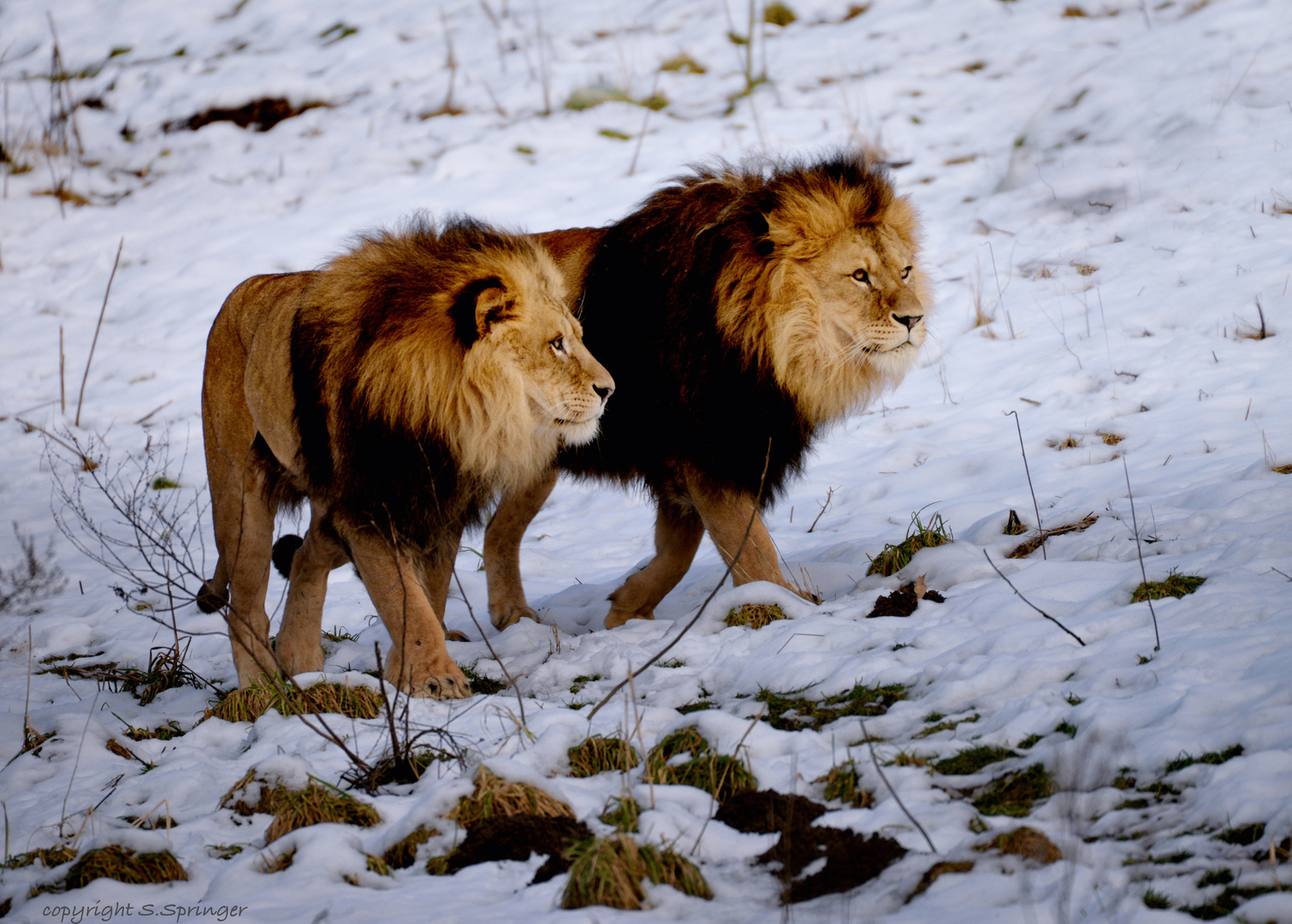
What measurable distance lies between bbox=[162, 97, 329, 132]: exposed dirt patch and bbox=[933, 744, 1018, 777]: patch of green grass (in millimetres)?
11646

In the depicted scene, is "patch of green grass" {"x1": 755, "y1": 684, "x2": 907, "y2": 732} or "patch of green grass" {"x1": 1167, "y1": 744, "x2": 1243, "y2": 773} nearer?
"patch of green grass" {"x1": 1167, "y1": 744, "x2": 1243, "y2": 773}

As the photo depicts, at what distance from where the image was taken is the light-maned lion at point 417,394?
12.2ft

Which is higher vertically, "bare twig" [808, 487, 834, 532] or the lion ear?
the lion ear

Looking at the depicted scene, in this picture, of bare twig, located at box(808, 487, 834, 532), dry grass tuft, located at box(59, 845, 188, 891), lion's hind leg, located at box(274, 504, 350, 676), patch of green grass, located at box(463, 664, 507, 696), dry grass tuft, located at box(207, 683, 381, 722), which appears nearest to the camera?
dry grass tuft, located at box(59, 845, 188, 891)

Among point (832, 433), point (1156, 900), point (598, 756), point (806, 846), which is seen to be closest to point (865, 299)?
point (832, 433)

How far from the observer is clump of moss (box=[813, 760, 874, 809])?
Answer: 232cm

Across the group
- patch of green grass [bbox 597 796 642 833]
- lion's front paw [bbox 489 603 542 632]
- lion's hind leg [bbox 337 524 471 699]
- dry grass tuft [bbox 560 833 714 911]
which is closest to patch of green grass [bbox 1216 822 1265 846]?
dry grass tuft [bbox 560 833 714 911]

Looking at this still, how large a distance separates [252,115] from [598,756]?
37.1ft

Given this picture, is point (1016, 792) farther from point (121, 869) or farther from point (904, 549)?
point (904, 549)

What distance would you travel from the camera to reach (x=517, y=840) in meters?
2.30

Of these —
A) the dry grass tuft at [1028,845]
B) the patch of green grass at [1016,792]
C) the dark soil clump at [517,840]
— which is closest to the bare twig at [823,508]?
the patch of green grass at [1016,792]

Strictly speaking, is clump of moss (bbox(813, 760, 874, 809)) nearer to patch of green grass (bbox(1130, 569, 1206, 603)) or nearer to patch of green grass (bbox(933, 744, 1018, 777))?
patch of green grass (bbox(933, 744, 1018, 777))

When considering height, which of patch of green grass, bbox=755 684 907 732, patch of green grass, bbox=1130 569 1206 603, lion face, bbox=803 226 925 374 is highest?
lion face, bbox=803 226 925 374

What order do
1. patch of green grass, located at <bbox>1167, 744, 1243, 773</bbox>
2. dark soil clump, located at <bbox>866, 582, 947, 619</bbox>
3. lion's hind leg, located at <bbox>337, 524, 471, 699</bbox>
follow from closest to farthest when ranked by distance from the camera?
patch of green grass, located at <bbox>1167, 744, 1243, 773</bbox> < dark soil clump, located at <bbox>866, 582, 947, 619</bbox> < lion's hind leg, located at <bbox>337, 524, 471, 699</bbox>
